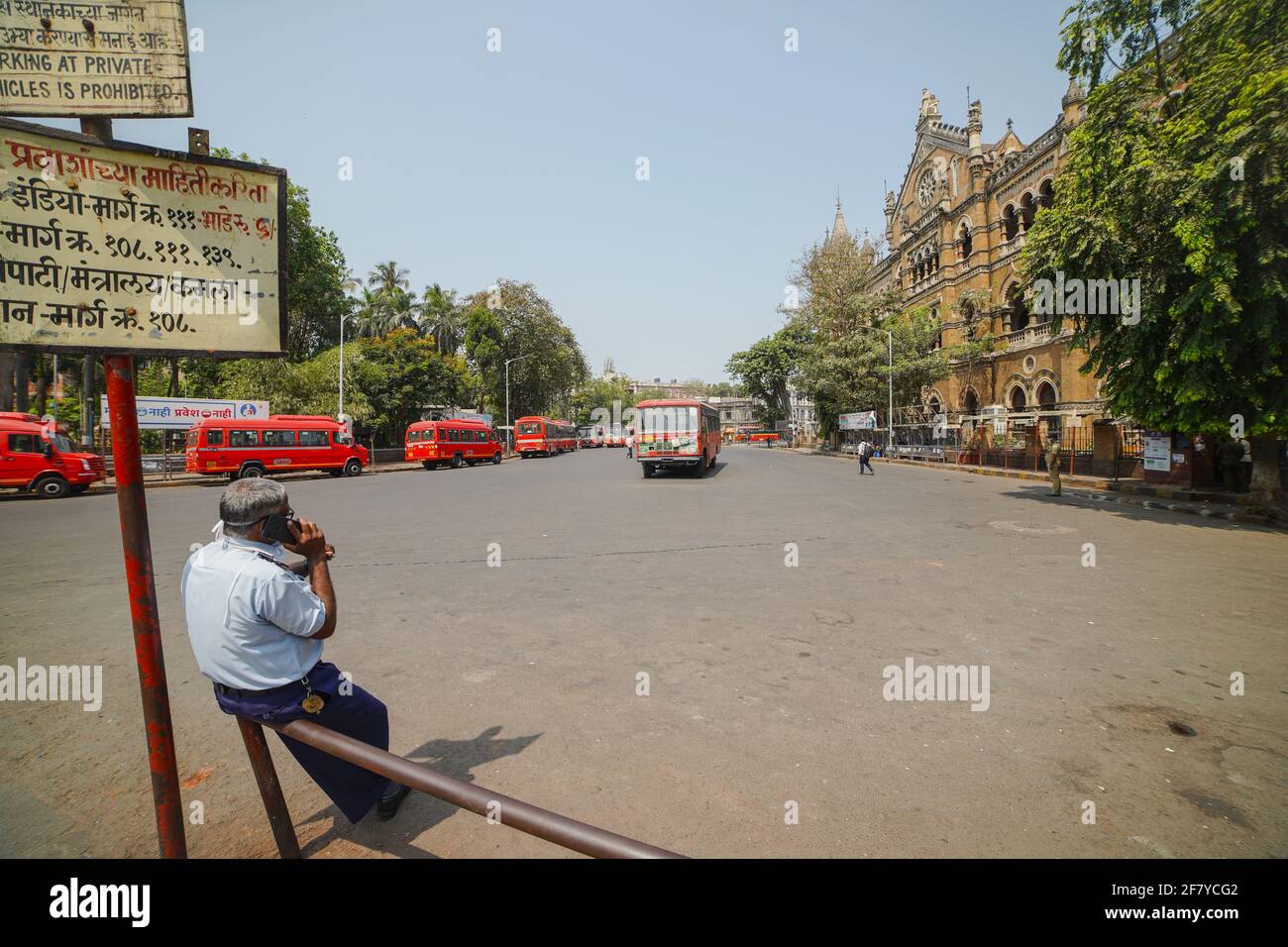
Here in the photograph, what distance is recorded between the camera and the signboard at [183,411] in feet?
80.9

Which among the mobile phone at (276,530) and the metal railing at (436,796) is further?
the mobile phone at (276,530)

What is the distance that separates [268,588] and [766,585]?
17.4 feet

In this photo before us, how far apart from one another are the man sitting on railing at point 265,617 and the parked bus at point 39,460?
21.9m

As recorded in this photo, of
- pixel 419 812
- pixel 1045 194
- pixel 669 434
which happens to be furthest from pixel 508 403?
pixel 419 812

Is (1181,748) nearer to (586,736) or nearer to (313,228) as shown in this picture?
(586,736)

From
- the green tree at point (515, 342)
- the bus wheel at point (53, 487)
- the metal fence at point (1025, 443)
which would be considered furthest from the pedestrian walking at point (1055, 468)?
the green tree at point (515, 342)

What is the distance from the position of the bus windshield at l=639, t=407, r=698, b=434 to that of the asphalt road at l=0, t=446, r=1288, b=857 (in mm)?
14125

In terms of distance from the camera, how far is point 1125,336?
41.0 ft

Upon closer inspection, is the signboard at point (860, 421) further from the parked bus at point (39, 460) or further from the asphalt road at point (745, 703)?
the parked bus at point (39, 460)

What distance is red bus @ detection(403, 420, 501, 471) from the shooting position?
3291cm
